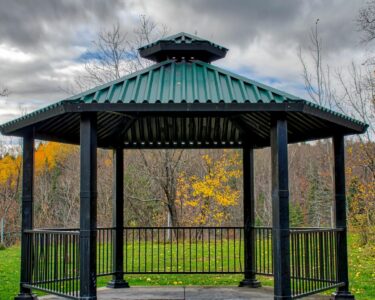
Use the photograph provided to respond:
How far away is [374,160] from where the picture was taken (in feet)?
53.1

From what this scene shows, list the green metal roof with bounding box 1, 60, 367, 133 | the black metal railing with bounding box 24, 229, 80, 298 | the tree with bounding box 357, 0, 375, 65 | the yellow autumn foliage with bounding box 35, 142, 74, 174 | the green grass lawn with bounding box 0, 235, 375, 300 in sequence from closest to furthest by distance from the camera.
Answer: the green metal roof with bounding box 1, 60, 367, 133 < the black metal railing with bounding box 24, 229, 80, 298 < the green grass lawn with bounding box 0, 235, 375, 300 < the tree with bounding box 357, 0, 375, 65 < the yellow autumn foliage with bounding box 35, 142, 74, 174

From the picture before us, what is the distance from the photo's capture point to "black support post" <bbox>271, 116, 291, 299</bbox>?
651 cm

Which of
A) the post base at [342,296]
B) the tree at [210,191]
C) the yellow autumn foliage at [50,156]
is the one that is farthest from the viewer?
the yellow autumn foliage at [50,156]

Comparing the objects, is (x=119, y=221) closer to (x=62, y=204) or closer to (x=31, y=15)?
(x=31, y=15)

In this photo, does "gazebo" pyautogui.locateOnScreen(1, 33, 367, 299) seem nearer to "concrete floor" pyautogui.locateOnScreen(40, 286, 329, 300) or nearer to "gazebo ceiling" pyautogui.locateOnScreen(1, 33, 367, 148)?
"gazebo ceiling" pyautogui.locateOnScreen(1, 33, 367, 148)

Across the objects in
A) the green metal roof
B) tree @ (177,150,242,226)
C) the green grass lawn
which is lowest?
the green grass lawn

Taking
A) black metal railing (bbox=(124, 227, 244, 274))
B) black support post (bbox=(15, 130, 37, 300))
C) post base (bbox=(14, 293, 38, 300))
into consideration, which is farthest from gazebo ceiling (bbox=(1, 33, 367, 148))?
post base (bbox=(14, 293, 38, 300))

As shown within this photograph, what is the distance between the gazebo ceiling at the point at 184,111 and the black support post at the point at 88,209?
31cm

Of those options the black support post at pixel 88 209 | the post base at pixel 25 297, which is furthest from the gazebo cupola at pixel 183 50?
the post base at pixel 25 297

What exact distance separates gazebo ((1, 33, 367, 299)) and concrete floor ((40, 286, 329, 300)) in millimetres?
377

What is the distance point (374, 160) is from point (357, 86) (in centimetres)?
280

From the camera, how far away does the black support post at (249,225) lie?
9.23m

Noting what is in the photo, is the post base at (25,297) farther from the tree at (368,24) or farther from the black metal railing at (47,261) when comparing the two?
the tree at (368,24)

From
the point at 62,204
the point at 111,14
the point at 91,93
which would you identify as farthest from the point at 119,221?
the point at 62,204
